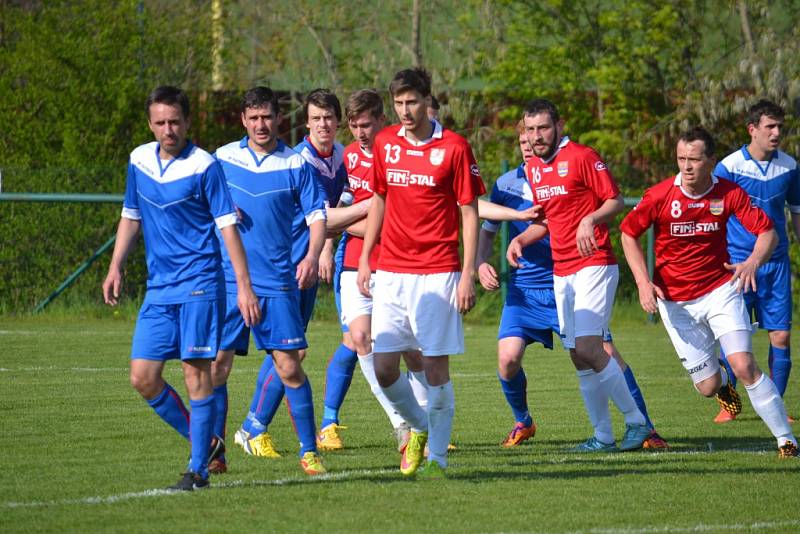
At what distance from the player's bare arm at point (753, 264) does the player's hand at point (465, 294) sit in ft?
6.25

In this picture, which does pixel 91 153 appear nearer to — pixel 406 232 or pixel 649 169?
pixel 649 169

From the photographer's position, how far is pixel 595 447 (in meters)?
8.41

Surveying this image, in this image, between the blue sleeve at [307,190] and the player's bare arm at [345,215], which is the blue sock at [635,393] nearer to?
the player's bare arm at [345,215]

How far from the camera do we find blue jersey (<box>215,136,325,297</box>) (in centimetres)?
745

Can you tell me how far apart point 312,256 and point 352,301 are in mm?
1087

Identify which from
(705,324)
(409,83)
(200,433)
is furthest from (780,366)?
(200,433)

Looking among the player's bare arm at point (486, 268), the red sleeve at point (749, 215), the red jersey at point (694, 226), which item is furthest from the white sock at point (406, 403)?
the red sleeve at point (749, 215)

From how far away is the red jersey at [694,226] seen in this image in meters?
8.09

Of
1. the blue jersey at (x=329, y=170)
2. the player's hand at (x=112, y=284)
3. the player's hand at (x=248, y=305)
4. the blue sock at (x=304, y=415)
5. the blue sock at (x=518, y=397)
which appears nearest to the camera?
the player's hand at (x=248, y=305)

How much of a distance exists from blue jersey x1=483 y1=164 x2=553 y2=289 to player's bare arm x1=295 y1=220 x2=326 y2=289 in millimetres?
1855

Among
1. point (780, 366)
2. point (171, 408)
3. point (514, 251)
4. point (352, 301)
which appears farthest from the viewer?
point (780, 366)

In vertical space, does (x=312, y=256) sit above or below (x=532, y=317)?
above

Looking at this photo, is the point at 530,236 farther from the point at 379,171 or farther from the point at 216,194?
the point at 216,194

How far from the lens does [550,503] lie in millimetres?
6398
